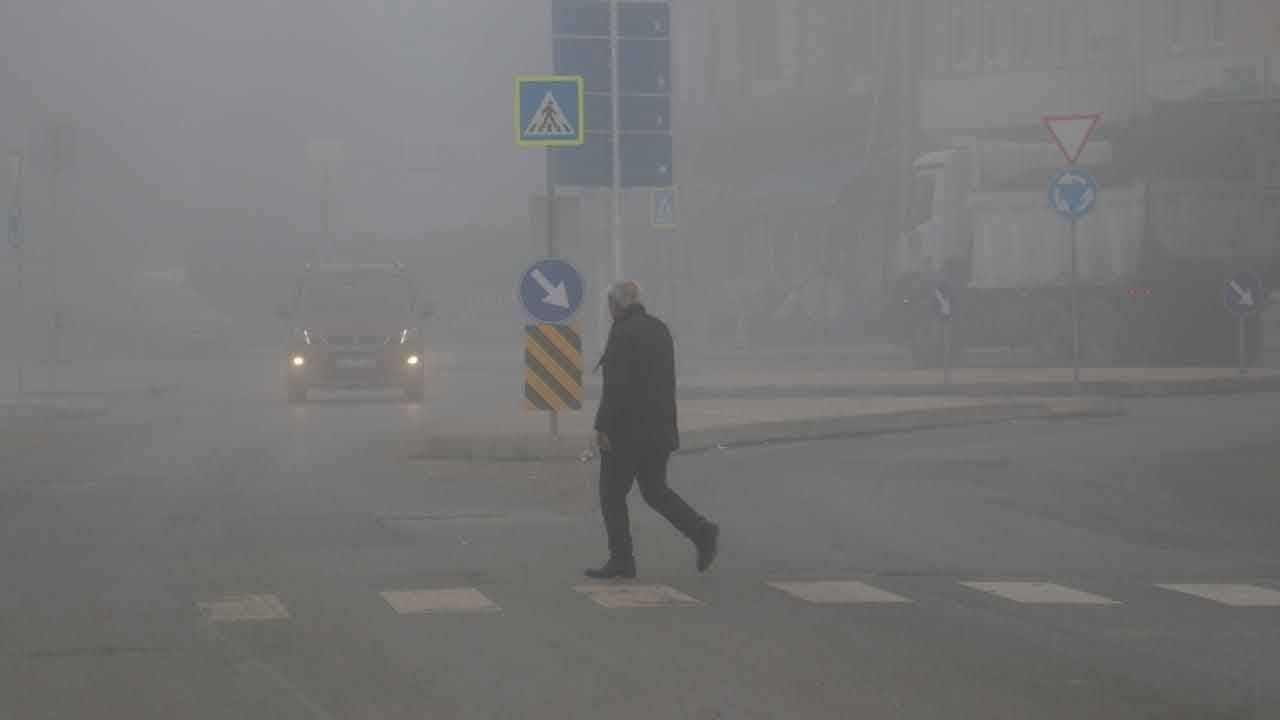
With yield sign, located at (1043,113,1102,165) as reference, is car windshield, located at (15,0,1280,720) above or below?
below

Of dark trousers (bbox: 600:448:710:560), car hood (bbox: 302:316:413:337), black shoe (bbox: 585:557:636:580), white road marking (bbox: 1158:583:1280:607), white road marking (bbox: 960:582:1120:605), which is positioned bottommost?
car hood (bbox: 302:316:413:337)

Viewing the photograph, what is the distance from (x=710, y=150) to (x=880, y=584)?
54.8m

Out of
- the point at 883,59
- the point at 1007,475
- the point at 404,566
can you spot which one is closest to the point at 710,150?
the point at 883,59

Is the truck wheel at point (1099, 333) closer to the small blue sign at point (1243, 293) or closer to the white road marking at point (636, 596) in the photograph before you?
the small blue sign at point (1243, 293)

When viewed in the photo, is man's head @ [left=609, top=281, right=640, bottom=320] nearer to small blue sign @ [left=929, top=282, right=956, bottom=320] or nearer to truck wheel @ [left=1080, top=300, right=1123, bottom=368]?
small blue sign @ [left=929, top=282, right=956, bottom=320]

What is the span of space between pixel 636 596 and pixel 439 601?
946mm

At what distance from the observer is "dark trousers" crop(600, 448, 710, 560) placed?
1313cm

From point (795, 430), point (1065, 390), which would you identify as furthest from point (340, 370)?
point (795, 430)

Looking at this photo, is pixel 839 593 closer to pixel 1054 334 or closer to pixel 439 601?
pixel 439 601

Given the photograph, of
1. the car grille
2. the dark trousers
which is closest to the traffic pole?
the car grille

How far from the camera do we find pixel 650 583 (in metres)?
12.9

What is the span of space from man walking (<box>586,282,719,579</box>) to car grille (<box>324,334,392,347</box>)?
22.3 meters

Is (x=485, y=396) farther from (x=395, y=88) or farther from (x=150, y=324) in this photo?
(x=395, y=88)

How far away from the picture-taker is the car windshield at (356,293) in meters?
36.1
